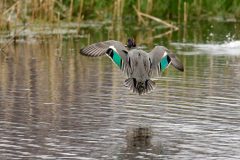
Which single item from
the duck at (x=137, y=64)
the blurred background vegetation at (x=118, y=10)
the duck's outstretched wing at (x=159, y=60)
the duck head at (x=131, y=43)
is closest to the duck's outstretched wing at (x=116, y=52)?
the duck at (x=137, y=64)

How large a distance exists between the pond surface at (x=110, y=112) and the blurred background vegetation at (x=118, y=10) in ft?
24.7

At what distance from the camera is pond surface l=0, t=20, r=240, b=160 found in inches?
407

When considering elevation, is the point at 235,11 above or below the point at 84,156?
above

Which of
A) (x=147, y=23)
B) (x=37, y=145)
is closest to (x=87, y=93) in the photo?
(x=37, y=145)

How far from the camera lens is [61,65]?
19.3 m

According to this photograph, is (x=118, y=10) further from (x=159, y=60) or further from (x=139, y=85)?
(x=139, y=85)

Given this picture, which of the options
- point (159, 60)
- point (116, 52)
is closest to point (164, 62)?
point (159, 60)

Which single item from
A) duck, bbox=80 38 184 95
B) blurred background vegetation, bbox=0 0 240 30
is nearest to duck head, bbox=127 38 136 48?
duck, bbox=80 38 184 95

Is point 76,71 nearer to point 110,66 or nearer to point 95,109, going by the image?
point 110,66

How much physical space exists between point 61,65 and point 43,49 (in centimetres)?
420

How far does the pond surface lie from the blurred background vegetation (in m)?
7.54

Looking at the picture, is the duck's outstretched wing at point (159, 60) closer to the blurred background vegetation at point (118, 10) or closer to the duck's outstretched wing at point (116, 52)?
the duck's outstretched wing at point (116, 52)

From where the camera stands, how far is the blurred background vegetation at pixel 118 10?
1114 inches

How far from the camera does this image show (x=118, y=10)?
102 feet
